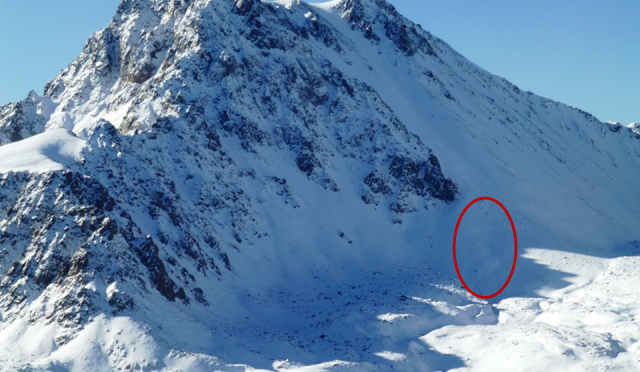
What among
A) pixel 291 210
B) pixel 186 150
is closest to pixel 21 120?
pixel 186 150

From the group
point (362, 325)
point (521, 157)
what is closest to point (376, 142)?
point (521, 157)

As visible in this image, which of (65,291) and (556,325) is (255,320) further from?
(556,325)

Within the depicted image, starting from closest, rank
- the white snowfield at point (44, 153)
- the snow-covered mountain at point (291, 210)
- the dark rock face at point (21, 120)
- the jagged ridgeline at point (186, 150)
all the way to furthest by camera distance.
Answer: the snow-covered mountain at point (291, 210) < the jagged ridgeline at point (186, 150) < the white snowfield at point (44, 153) < the dark rock face at point (21, 120)

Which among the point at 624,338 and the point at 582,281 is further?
the point at 582,281

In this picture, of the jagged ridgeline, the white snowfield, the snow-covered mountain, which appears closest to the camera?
the snow-covered mountain

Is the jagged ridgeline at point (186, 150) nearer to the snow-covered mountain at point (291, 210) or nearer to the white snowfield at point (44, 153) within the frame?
the snow-covered mountain at point (291, 210)

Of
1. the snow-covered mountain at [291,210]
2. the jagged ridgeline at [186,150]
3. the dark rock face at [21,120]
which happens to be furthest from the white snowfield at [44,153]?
the dark rock face at [21,120]

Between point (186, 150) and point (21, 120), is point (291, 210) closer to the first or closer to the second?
point (186, 150)

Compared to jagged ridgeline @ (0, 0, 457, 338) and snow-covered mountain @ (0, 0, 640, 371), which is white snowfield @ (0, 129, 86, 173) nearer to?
snow-covered mountain @ (0, 0, 640, 371)

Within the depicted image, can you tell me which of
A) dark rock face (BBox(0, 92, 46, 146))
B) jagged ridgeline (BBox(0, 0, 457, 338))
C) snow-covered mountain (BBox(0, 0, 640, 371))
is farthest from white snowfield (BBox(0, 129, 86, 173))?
dark rock face (BBox(0, 92, 46, 146))
